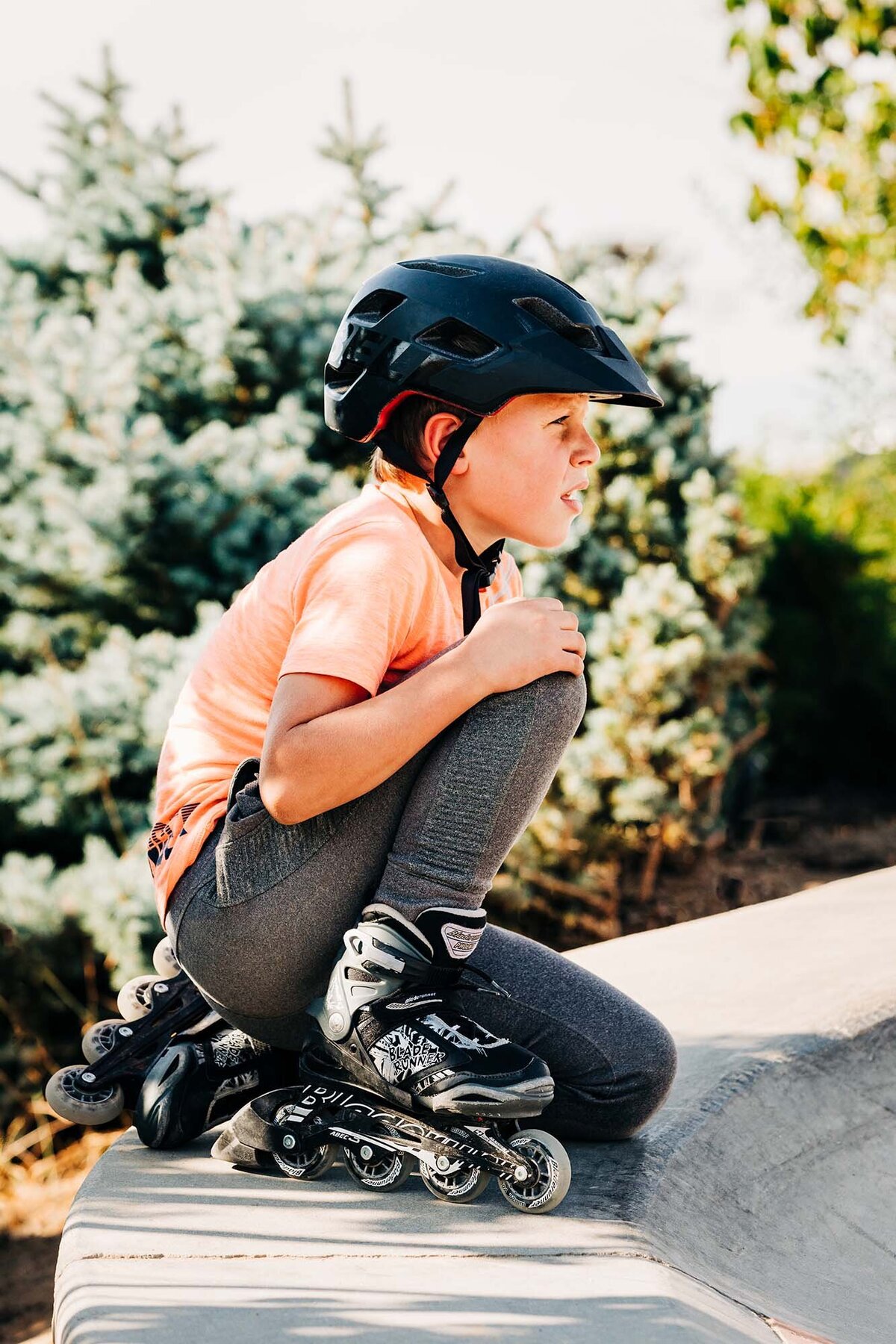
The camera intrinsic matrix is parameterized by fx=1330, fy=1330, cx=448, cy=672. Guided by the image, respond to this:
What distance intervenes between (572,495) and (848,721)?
175 inches

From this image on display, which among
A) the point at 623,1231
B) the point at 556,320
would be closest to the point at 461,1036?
the point at 623,1231

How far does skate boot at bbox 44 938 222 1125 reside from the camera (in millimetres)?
2430

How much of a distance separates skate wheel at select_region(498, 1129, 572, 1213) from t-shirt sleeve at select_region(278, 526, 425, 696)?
2.42 feet

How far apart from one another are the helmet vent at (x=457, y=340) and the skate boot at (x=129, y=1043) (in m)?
1.19

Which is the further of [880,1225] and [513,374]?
[880,1225]

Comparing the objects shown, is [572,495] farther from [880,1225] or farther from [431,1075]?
[880,1225]

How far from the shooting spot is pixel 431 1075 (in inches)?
79.3

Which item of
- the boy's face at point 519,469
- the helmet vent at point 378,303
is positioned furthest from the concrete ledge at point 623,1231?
the helmet vent at point 378,303

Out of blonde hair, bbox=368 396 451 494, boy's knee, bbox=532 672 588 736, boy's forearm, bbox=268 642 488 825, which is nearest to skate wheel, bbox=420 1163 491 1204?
boy's forearm, bbox=268 642 488 825

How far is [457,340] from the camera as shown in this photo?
7.54 ft

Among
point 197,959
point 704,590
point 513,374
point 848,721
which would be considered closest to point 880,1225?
point 197,959

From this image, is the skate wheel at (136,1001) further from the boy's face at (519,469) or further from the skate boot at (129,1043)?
the boy's face at (519,469)

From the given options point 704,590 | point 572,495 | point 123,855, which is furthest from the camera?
point 704,590

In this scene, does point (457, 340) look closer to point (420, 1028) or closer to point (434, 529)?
point (434, 529)
